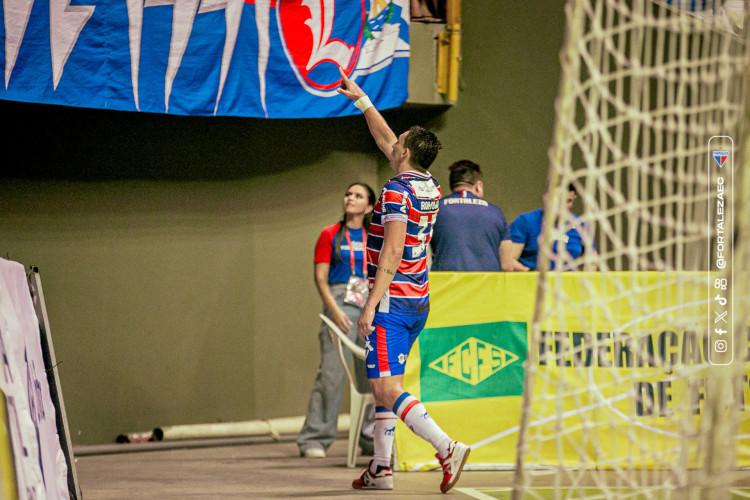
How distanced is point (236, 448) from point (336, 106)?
3.18 m

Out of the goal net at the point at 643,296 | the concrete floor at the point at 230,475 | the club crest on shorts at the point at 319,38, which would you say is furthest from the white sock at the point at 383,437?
the club crest on shorts at the point at 319,38

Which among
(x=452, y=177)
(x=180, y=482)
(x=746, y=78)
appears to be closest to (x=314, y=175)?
(x=452, y=177)

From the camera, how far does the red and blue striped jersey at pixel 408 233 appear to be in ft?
16.2

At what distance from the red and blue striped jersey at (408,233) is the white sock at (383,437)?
66cm

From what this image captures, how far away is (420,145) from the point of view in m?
5.10

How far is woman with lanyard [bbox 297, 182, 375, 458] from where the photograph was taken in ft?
22.1

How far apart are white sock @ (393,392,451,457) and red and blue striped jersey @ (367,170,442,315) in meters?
0.52

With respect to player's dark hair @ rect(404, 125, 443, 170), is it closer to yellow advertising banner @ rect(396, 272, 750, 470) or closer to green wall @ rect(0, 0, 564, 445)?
yellow advertising banner @ rect(396, 272, 750, 470)

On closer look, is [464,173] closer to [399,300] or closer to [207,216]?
[399,300]

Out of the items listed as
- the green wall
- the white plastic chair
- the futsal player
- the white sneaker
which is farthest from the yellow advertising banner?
the green wall

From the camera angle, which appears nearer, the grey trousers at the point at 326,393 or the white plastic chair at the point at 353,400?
the white plastic chair at the point at 353,400

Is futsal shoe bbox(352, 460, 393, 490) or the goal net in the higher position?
the goal net
